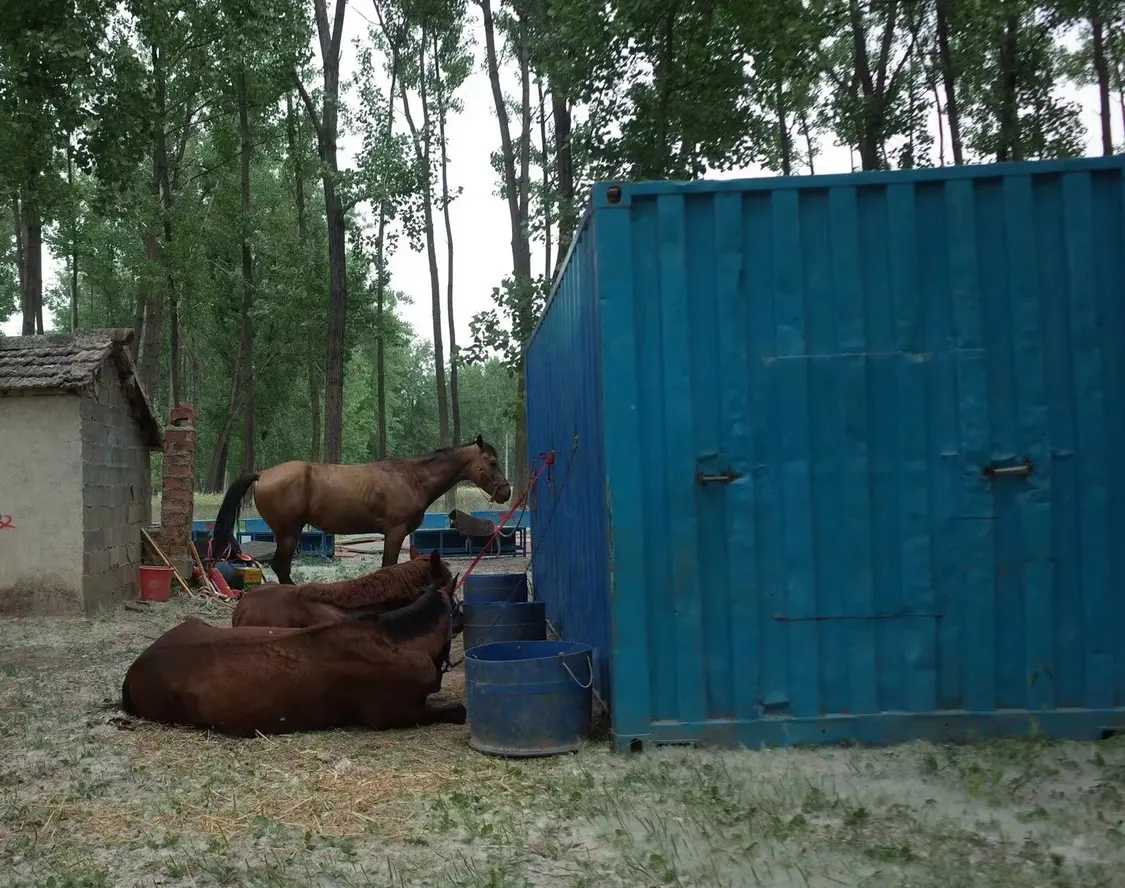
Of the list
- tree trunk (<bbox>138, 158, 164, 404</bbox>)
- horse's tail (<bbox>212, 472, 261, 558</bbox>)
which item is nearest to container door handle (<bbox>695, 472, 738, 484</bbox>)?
horse's tail (<bbox>212, 472, 261, 558</bbox>)

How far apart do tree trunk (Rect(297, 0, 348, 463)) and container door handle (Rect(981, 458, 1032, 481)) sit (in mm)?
21745

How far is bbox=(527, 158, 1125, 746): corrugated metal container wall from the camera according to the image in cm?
565

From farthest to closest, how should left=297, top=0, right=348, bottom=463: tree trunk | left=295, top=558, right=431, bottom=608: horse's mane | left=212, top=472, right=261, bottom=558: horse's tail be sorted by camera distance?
left=297, top=0, right=348, bottom=463: tree trunk, left=212, top=472, right=261, bottom=558: horse's tail, left=295, top=558, right=431, bottom=608: horse's mane

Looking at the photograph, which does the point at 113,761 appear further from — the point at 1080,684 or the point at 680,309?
the point at 1080,684

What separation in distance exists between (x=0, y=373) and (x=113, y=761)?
8826mm

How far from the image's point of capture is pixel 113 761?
5.82 metres

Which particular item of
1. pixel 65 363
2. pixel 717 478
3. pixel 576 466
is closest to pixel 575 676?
pixel 717 478

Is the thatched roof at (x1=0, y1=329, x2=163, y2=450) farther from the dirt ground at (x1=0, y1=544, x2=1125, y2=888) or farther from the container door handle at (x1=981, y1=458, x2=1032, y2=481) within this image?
the container door handle at (x1=981, y1=458, x2=1032, y2=481)

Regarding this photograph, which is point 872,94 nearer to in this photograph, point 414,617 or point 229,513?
point 229,513

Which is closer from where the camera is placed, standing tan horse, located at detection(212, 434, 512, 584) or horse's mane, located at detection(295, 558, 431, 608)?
horse's mane, located at detection(295, 558, 431, 608)

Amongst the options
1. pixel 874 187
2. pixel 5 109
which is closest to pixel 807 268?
pixel 874 187

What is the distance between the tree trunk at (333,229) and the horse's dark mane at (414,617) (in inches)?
770

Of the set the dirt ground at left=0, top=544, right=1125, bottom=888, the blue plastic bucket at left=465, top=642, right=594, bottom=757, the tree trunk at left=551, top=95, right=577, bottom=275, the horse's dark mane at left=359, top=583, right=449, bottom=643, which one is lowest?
the dirt ground at left=0, top=544, right=1125, bottom=888

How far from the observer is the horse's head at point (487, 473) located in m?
14.0
